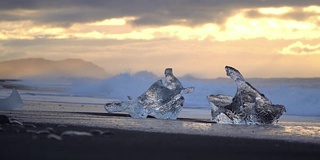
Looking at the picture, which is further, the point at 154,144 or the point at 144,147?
the point at 154,144

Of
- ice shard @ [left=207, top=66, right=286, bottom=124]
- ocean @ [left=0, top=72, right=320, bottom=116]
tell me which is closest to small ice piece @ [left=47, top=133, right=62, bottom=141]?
ice shard @ [left=207, top=66, right=286, bottom=124]

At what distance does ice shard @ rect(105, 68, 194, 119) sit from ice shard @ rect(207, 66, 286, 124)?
1.37 metres

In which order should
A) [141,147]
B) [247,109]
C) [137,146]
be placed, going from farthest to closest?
[247,109] < [137,146] < [141,147]

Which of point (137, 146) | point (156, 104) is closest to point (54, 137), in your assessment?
point (137, 146)

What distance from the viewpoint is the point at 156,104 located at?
17375mm

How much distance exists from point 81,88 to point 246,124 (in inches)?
991

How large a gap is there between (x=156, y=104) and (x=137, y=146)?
8.27 m

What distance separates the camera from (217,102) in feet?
54.5

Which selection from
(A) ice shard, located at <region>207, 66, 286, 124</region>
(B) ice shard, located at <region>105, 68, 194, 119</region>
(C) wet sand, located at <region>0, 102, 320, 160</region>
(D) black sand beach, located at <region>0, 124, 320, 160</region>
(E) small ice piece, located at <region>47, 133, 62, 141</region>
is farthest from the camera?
(B) ice shard, located at <region>105, 68, 194, 119</region>

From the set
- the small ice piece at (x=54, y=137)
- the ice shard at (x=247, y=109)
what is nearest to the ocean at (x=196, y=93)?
the ice shard at (x=247, y=109)

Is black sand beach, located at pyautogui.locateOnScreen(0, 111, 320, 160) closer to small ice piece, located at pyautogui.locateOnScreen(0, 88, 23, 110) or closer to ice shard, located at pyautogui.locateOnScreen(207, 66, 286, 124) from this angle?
ice shard, located at pyautogui.locateOnScreen(207, 66, 286, 124)

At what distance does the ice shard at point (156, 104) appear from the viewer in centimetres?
1719

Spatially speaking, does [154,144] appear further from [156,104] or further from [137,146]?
[156,104]

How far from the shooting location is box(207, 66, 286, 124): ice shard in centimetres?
1564
